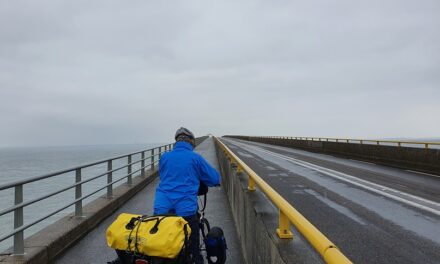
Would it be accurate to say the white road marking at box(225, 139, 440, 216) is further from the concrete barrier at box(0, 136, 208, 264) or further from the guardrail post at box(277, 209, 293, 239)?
the concrete barrier at box(0, 136, 208, 264)

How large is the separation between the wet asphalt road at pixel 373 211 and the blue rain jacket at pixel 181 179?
98.5 inches

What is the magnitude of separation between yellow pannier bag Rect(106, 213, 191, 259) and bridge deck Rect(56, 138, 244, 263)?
286cm

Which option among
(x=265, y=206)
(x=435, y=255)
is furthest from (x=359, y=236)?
(x=265, y=206)

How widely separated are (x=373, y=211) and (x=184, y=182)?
5.88 meters

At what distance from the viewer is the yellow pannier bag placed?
370 centimetres

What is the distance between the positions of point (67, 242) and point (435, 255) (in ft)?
18.8

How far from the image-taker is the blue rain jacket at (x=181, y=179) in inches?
183

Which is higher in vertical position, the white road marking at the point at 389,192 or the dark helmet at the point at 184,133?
the dark helmet at the point at 184,133

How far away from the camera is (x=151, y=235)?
374cm

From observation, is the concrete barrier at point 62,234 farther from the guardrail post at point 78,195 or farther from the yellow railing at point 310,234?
the yellow railing at point 310,234

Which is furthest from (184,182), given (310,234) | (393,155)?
(393,155)

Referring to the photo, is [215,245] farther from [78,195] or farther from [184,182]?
[78,195]

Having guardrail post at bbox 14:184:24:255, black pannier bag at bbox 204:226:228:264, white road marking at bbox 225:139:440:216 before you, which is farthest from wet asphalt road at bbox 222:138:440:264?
guardrail post at bbox 14:184:24:255

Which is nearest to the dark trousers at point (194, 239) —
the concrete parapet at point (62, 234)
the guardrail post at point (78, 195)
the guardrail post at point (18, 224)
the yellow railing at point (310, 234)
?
the yellow railing at point (310, 234)
